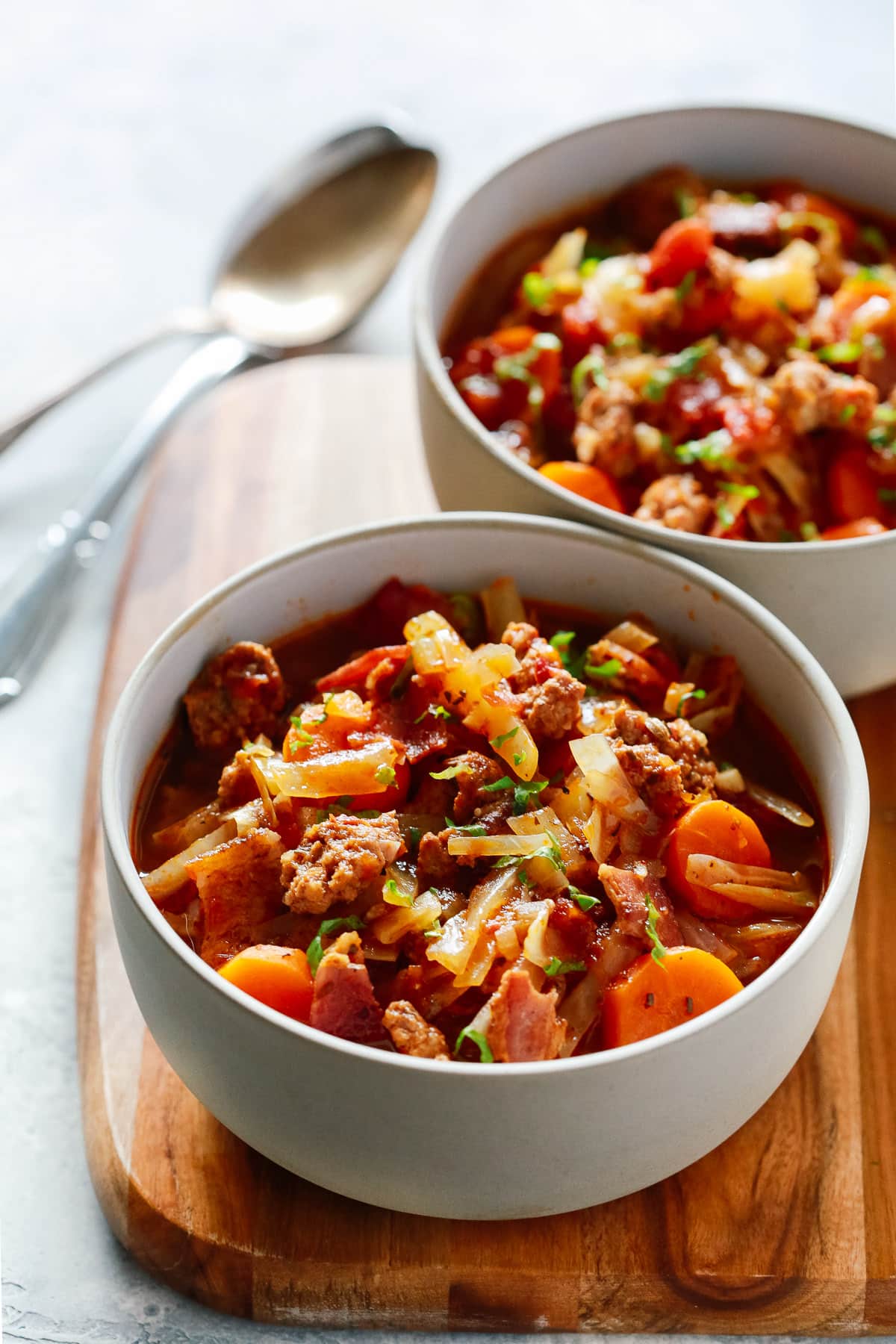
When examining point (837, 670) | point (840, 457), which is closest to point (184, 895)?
point (837, 670)

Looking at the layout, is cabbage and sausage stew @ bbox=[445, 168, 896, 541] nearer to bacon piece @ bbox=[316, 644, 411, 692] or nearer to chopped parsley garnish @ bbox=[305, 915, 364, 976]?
bacon piece @ bbox=[316, 644, 411, 692]

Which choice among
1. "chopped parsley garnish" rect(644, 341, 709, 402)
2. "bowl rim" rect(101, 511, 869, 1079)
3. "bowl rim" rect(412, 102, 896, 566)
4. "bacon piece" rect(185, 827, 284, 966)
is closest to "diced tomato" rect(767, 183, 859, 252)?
"bowl rim" rect(412, 102, 896, 566)

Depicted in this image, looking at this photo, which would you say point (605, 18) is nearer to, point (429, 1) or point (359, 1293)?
point (429, 1)

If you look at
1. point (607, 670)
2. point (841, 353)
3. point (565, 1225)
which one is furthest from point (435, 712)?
point (841, 353)

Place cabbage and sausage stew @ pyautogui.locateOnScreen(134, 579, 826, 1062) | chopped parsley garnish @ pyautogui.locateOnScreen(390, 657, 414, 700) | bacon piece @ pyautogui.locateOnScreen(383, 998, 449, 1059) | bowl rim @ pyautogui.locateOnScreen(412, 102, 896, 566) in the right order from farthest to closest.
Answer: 1. bowl rim @ pyautogui.locateOnScreen(412, 102, 896, 566)
2. chopped parsley garnish @ pyautogui.locateOnScreen(390, 657, 414, 700)
3. cabbage and sausage stew @ pyautogui.locateOnScreen(134, 579, 826, 1062)
4. bacon piece @ pyautogui.locateOnScreen(383, 998, 449, 1059)

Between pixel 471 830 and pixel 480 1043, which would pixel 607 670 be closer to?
pixel 471 830

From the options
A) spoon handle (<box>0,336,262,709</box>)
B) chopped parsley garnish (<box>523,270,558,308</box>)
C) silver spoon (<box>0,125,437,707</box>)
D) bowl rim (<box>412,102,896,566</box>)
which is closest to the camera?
bowl rim (<box>412,102,896,566</box>)

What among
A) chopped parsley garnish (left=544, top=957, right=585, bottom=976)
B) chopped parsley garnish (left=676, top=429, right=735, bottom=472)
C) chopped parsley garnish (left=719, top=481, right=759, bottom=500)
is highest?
chopped parsley garnish (left=676, top=429, right=735, bottom=472)
